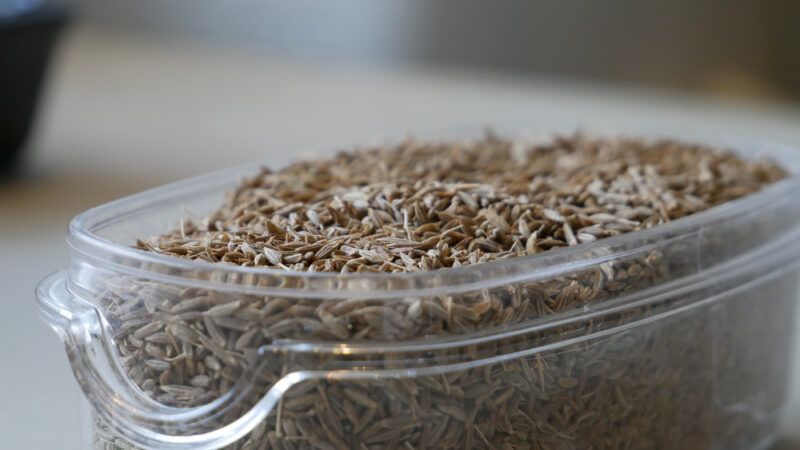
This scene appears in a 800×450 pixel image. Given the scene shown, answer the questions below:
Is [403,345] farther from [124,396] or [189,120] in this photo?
[189,120]

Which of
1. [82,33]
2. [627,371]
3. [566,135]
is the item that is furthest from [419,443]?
[82,33]

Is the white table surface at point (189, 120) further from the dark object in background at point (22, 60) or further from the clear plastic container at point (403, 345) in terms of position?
the clear plastic container at point (403, 345)

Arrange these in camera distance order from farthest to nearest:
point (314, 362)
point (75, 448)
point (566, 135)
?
point (566, 135) → point (75, 448) → point (314, 362)

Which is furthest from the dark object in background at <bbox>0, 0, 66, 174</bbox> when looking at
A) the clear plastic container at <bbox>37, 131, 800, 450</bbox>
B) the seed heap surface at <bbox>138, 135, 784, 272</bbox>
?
the clear plastic container at <bbox>37, 131, 800, 450</bbox>

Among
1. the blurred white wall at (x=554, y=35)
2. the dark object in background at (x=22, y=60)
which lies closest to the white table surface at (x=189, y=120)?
the dark object in background at (x=22, y=60)

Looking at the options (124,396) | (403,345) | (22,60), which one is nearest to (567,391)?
(403,345)

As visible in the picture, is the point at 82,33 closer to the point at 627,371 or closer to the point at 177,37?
the point at 177,37
